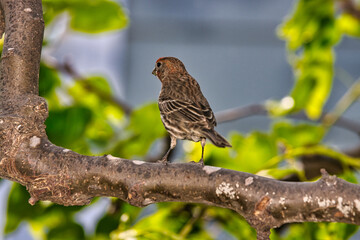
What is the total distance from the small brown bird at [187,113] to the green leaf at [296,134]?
747 millimetres

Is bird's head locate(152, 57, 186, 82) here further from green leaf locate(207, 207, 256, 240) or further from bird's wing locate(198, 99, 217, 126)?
green leaf locate(207, 207, 256, 240)

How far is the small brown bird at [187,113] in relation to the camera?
28.7 inches

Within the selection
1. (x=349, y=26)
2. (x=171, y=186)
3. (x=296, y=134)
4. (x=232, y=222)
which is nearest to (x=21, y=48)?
(x=171, y=186)

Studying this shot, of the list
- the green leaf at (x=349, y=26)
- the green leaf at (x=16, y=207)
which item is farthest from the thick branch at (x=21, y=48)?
the green leaf at (x=349, y=26)

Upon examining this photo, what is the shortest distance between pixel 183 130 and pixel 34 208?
2.49 feet

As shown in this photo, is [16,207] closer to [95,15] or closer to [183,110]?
[95,15]

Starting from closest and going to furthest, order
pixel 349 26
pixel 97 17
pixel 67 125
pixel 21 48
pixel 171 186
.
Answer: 1. pixel 171 186
2. pixel 21 48
3. pixel 67 125
4. pixel 97 17
5. pixel 349 26

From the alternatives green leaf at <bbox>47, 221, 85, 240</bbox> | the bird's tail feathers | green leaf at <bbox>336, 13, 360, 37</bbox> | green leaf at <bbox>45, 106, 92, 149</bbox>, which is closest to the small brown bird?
the bird's tail feathers

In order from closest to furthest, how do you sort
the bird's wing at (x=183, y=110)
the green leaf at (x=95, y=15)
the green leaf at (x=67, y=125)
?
1. the bird's wing at (x=183, y=110)
2. the green leaf at (x=67, y=125)
3. the green leaf at (x=95, y=15)

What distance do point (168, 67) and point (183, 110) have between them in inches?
4.5

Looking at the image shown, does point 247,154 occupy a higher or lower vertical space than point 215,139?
lower

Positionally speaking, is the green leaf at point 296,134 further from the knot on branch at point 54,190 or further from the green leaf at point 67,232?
the knot on branch at point 54,190

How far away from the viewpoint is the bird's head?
807 mm

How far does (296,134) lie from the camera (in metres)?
1.52
